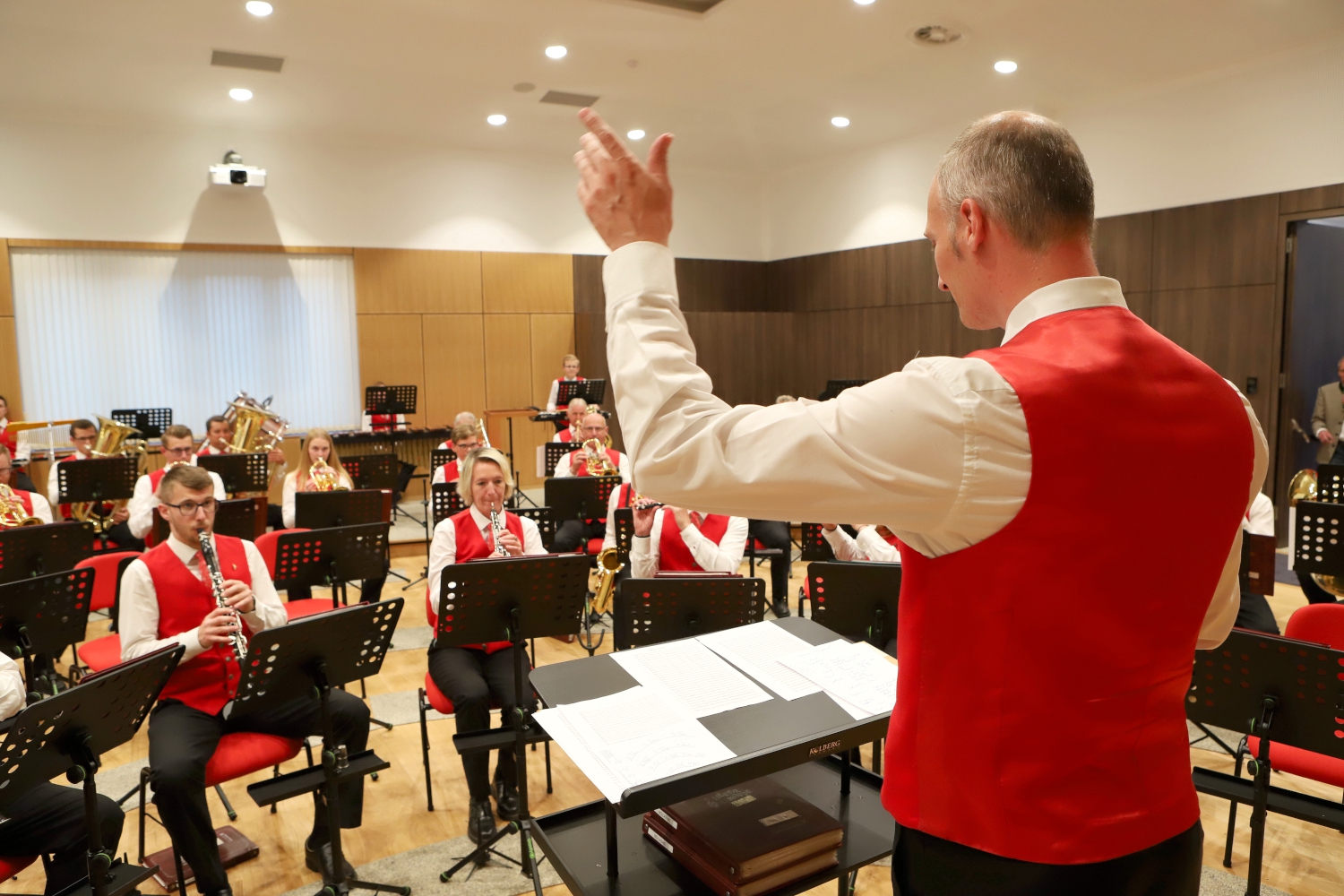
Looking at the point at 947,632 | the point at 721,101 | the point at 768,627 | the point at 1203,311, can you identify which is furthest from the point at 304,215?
the point at 947,632

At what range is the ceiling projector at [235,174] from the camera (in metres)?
11.2

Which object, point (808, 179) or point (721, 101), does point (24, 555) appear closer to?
point (721, 101)

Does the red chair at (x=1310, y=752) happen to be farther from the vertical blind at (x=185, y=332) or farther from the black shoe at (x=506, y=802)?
the vertical blind at (x=185, y=332)

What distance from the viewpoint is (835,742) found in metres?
1.65

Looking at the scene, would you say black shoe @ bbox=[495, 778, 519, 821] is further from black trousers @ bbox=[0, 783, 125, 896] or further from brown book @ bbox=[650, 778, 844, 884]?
brown book @ bbox=[650, 778, 844, 884]

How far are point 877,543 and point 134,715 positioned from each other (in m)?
3.82

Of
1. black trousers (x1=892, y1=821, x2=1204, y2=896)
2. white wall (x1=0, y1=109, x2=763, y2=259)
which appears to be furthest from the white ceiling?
black trousers (x1=892, y1=821, x2=1204, y2=896)

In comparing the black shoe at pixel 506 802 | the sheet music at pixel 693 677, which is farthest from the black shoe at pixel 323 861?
the sheet music at pixel 693 677

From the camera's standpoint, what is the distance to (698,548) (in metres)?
5.43

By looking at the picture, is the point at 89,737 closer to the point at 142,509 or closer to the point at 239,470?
the point at 142,509

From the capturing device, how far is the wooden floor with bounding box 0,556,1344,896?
365 centimetres

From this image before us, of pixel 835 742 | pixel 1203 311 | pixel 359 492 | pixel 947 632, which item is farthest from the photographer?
pixel 1203 311

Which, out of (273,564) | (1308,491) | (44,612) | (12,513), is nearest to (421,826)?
(273,564)

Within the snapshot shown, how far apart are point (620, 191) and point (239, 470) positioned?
791cm
